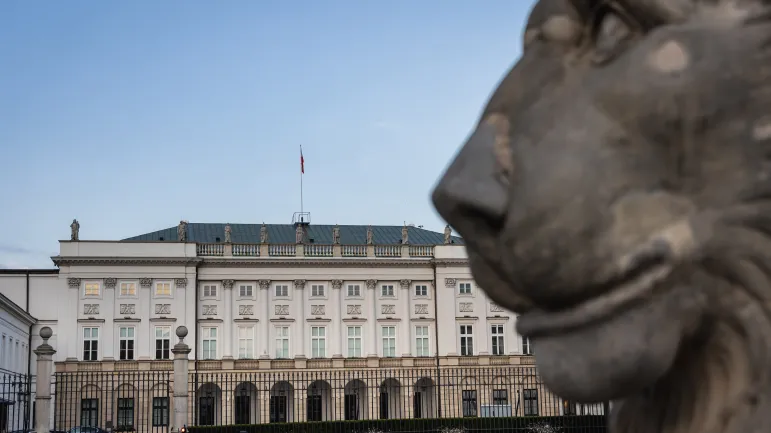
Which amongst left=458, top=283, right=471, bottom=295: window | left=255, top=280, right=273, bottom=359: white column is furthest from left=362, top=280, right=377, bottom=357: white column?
left=255, top=280, right=273, bottom=359: white column

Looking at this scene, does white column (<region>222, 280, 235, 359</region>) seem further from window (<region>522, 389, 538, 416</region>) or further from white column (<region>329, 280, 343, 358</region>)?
window (<region>522, 389, 538, 416</region>)

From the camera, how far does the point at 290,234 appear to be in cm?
4716

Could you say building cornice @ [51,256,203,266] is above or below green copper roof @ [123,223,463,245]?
below

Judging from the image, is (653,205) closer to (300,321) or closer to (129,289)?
(129,289)

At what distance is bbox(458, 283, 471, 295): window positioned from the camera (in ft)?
136

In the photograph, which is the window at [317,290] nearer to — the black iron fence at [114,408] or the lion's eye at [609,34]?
the black iron fence at [114,408]

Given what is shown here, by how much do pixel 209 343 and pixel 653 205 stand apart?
131ft

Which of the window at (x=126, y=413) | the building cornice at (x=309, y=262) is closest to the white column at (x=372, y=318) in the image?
the building cornice at (x=309, y=262)

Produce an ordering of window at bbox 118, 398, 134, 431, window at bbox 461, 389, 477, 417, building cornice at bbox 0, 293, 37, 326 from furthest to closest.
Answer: window at bbox 461, 389, 477, 417
window at bbox 118, 398, 134, 431
building cornice at bbox 0, 293, 37, 326

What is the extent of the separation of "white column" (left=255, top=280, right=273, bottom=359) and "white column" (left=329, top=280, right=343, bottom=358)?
3132 millimetres

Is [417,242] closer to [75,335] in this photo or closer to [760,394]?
[75,335]

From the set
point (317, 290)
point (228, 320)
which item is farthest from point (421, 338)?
point (228, 320)

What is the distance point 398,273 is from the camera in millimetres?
41156

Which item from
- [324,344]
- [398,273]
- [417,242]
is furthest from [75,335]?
[417,242]
